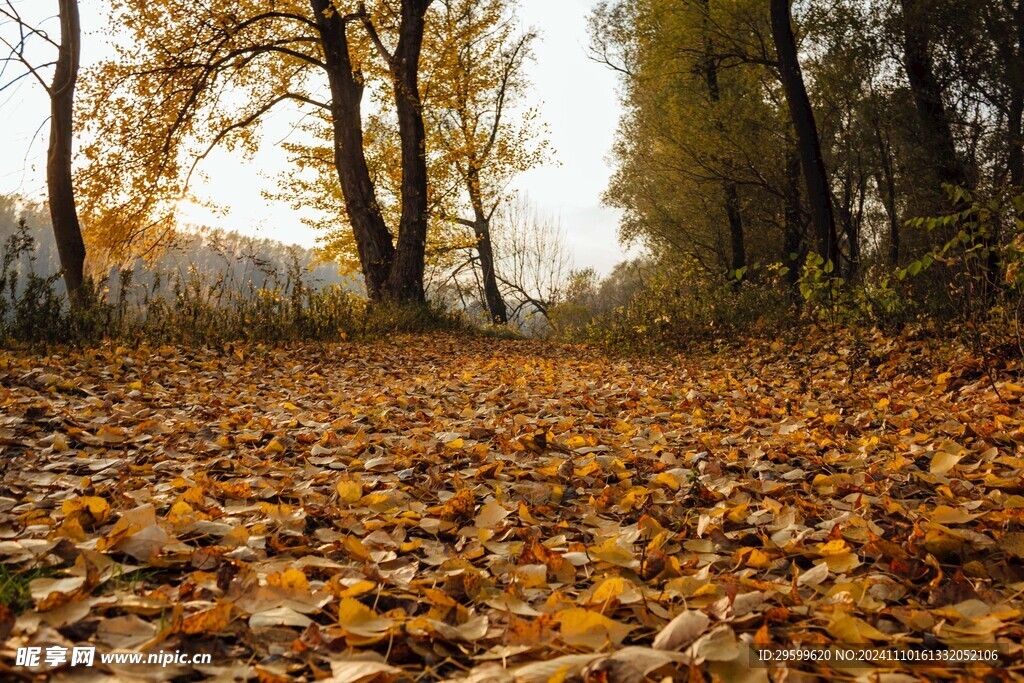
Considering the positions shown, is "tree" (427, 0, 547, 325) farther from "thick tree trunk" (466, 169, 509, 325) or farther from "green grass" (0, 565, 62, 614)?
"green grass" (0, 565, 62, 614)

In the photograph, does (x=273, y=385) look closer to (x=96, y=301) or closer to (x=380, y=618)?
(x=96, y=301)

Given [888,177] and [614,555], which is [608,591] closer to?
[614,555]

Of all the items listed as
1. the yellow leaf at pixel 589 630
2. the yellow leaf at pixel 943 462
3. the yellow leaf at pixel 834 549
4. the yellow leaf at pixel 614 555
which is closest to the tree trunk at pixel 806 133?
the yellow leaf at pixel 943 462

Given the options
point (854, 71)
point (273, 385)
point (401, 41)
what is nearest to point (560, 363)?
point (273, 385)

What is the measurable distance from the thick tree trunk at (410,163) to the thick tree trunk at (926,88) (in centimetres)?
817

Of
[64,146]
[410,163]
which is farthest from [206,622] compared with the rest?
[410,163]

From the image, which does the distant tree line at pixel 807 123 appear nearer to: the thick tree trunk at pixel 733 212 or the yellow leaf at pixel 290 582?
the thick tree trunk at pixel 733 212

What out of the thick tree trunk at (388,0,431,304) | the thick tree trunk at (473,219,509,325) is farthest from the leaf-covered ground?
the thick tree trunk at (473,219,509,325)

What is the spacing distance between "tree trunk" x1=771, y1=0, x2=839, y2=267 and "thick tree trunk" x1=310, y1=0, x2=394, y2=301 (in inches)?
264

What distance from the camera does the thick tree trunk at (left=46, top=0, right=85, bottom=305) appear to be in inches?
297

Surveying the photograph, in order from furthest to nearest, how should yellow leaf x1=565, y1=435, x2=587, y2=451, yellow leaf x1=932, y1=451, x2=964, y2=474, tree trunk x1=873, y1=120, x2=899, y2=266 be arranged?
tree trunk x1=873, y1=120, x2=899, y2=266
yellow leaf x1=565, y1=435, x2=587, y2=451
yellow leaf x1=932, y1=451, x2=964, y2=474

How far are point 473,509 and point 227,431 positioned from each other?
5.52 feet

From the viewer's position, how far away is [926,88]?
399 inches

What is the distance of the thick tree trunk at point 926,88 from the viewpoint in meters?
9.81
